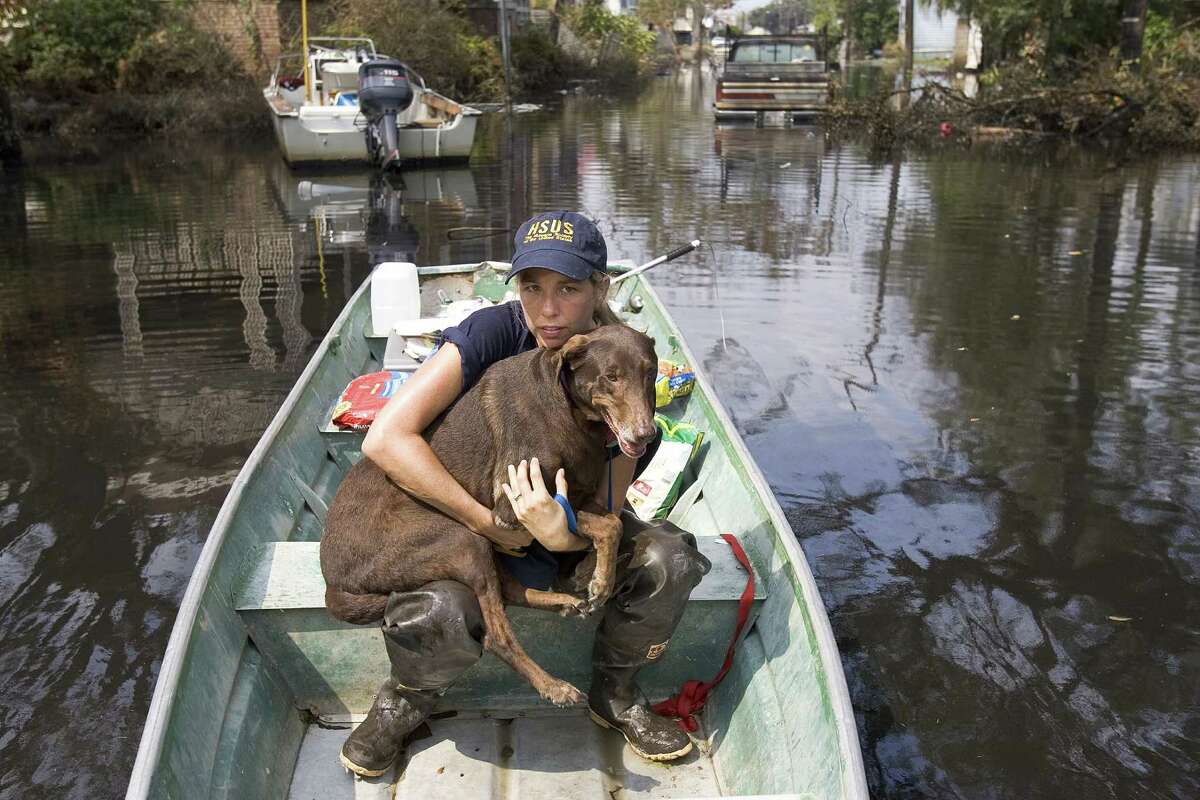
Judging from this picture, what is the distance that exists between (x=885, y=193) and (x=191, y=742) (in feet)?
56.0

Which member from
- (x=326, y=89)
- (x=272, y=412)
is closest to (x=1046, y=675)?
(x=272, y=412)

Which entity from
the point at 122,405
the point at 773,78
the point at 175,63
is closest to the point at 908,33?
the point at 773,78

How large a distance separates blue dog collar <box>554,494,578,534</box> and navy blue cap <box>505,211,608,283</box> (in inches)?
26.5

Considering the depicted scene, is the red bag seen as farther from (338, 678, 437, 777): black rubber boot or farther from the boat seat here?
(338, 678, 437, 777): black rubber boot

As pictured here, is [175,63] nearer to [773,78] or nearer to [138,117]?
[138,117]

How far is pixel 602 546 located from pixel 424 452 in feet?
1.97

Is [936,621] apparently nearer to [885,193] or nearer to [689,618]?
[689,618]

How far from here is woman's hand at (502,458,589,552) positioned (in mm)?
3002

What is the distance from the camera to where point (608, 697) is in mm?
3729

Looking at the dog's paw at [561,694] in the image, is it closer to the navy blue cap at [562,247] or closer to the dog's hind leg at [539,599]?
the dog's hind leg at [539,599]

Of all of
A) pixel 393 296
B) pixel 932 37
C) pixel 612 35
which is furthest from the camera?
pixel 932 37

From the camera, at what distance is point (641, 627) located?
353cm

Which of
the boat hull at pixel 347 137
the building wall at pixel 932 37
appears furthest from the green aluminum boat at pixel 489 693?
the building wall at pixel 932 37

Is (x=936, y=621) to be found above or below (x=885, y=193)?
below
